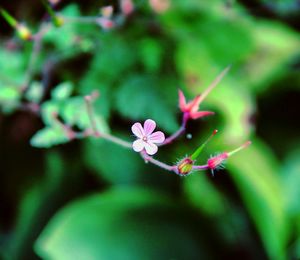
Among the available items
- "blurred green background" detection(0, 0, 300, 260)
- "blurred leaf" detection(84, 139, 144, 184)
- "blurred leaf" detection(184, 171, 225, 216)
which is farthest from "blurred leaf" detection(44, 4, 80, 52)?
"blurred leaf" detection(184, 171, 225, 216)

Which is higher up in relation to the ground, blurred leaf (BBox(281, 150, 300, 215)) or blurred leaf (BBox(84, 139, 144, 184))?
blurred leaf (BBox(84, 139, 144, 184))

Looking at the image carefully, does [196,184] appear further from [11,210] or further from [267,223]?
[11,210]

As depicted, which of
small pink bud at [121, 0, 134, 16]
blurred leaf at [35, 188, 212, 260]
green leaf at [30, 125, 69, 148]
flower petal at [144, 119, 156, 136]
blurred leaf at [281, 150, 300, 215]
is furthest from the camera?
blurred leaf at [281, 150, 300, 215]

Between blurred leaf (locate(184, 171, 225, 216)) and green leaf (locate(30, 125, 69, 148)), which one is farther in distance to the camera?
blurred leaf (locate(184, 171, 225, 216))

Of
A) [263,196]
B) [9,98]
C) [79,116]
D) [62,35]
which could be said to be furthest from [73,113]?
[263,196]

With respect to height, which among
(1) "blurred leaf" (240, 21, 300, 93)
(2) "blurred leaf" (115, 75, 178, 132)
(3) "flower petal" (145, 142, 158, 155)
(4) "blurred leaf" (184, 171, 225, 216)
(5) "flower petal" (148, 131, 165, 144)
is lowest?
(4) "blurred leaf" (184, 171, 225, 216)

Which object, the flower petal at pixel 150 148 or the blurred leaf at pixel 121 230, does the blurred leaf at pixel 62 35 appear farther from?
the flower petal at pixel 150 148

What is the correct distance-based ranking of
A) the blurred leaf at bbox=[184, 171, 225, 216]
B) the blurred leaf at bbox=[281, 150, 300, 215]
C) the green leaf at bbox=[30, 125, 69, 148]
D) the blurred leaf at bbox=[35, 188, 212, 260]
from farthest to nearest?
the blurred leaf at bbox=[184, 171, 225, 216] < the blurred leaf at bbox=[281, 150, 300, 215] < the blurred leaf at bbox=[35, 188, 212, 260] < the green leaf at bbox=[30, 125, 69, 148]

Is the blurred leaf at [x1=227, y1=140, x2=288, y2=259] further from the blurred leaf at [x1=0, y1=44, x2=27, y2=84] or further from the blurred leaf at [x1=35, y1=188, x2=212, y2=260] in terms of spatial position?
the blurred leaf at [x1=0, y1=44, x2=27, y2=84]

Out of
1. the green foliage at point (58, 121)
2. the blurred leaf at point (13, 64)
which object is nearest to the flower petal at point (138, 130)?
the green foliage at point (58, 121)
